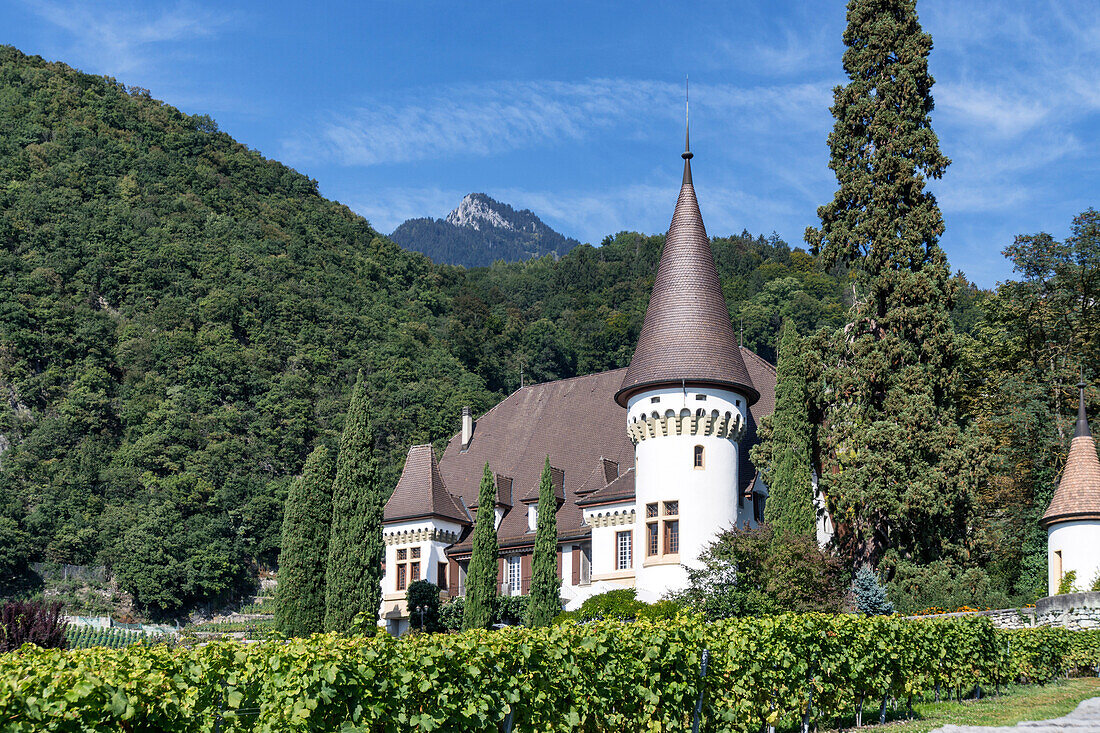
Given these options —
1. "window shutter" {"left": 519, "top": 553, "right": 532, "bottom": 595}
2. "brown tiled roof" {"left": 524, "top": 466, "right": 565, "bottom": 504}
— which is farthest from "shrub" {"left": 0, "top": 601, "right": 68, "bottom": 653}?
"brown tiled roof" {"left": 524, "top": 466, "right": 565, "bottom": 504}

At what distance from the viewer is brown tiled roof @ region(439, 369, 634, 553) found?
39688 mm

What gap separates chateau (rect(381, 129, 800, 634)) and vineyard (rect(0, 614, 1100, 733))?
49.9 feet

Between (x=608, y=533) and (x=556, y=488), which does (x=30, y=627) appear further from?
(x=556, y=488)

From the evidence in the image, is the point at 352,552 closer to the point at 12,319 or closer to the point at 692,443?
the point at 692,443

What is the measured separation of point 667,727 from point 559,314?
286 ft

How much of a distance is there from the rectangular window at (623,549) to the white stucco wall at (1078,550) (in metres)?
12.5

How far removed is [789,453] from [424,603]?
13.8 meters

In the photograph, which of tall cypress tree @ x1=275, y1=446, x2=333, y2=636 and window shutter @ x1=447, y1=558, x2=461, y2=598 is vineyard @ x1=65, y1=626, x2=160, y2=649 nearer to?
window shutter @ x1=447, y1=558, x2=461, y2=598

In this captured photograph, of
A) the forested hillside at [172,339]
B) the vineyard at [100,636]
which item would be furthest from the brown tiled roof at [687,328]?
the forested hillside at [172,339]

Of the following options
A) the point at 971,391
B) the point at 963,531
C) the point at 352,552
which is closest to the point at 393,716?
the point at 352,552

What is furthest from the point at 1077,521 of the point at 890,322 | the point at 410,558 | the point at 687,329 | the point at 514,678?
the point at 410,558

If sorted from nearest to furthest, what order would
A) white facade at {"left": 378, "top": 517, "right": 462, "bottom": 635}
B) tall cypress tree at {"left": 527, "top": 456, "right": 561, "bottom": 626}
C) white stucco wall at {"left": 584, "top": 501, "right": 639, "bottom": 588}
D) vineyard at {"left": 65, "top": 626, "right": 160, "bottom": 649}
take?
tall cypress tree at {"left": 527, "top": 456, "right": 561, "bottom": 626}
white stucco wall at {"left": 584, "top": 501, "right": 639, "bottom": 588}
white facade at {"left": 378, "top": 517, "right": 462, "bottom": 635}
vineyard at {"left": 65, "top": 626, "right": 160, "bottom": 649}

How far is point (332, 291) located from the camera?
9362 cm

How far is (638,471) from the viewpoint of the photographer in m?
34.5
